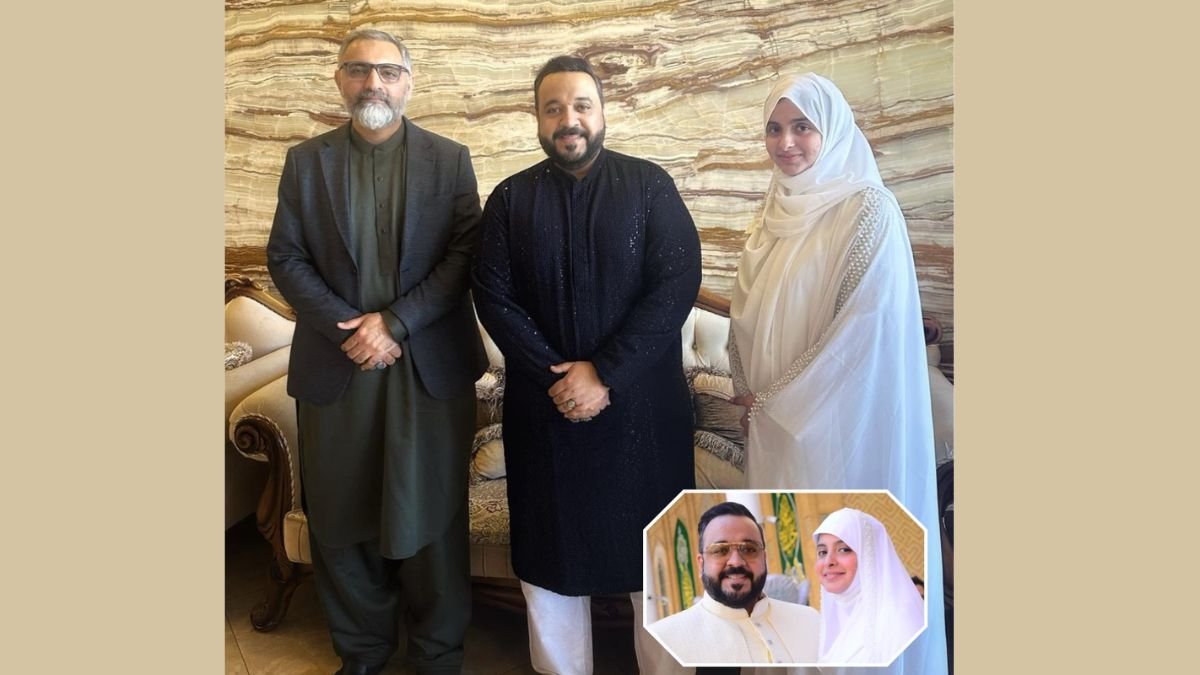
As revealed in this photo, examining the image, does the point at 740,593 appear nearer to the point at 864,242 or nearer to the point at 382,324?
the point at 864,242

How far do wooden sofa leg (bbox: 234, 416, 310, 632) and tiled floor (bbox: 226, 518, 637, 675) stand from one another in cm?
4

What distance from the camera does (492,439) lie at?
258 cm

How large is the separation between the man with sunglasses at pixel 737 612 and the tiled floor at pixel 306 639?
0.37m

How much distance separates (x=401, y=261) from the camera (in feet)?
7.61

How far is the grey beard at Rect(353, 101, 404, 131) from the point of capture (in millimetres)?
2336

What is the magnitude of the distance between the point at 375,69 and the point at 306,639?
1.67 m

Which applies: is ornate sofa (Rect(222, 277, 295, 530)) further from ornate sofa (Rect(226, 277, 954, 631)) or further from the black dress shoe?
the black dress shoe

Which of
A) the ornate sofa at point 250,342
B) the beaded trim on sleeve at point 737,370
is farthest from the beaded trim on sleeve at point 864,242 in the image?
the ornate sofa at point 250,342

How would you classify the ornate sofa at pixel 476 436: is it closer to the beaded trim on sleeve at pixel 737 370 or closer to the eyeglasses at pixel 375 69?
the beaded trim on sleeve at pixel 737 370

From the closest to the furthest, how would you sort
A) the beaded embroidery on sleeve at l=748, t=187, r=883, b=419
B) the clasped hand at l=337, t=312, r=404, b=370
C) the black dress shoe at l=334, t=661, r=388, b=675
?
the beaded embroidery on sleeve at l=748, t=187, r=883, b=419 → the clasped hand at l=337, t=312, r=404, b=370 → the black dress shoe at l=334, t=661, r=388, b=675

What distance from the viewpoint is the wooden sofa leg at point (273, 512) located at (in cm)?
257

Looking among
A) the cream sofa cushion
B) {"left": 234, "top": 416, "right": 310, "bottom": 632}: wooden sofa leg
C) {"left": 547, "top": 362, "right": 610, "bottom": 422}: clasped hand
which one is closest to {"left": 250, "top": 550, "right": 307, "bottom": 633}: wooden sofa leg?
{"left": 234, "top": 416, "right": 310, "bottom": 632}: wooden sofa leg

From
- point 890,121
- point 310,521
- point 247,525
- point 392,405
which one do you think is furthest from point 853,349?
point 247,525

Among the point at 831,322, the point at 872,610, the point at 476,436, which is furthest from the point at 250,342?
the point at 872,610
